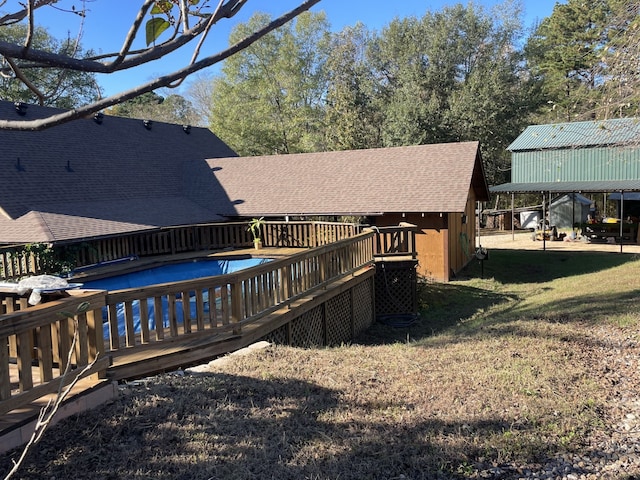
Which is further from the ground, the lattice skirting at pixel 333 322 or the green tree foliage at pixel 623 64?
the green tree foliage at pixel 623 64

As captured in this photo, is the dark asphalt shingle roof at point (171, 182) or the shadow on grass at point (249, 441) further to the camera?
the dark asphalt shingle roof at point (171, 182)

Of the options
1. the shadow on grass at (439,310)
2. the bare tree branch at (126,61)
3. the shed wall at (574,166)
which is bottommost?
the shadow on grass at (439,310)

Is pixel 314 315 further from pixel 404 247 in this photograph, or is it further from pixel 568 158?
pixel 568 158

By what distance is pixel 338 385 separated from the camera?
5219 mm

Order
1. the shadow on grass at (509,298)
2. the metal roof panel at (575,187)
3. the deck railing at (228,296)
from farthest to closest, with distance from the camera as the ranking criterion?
1. the metal roof panel at (575,187)
2. the shadow on grass at (509,298)
3. the deck railing at (228,296)

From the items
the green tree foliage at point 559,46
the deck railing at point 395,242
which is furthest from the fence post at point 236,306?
the green tree foliage at point 559,46

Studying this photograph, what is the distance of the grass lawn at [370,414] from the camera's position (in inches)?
140

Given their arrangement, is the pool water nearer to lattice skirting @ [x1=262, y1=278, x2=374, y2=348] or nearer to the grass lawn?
lattice skirting @ [x1=262, y1=278, x2=374, y2=348]

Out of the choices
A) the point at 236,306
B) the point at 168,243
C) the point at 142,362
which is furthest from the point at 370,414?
the point at 168,243

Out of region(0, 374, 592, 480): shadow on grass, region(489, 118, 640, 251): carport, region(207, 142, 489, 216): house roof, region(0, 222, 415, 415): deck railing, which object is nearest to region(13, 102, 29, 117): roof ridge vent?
region(207, 142, 489, 216): house roof

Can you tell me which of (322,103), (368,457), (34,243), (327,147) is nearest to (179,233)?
(34,243)

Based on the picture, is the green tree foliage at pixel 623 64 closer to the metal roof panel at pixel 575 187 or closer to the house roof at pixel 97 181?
the house roof at pixel 97 181

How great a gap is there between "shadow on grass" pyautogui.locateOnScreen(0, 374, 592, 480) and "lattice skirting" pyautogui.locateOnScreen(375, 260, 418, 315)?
819 centimetres

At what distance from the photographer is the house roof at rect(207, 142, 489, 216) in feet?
55.4
